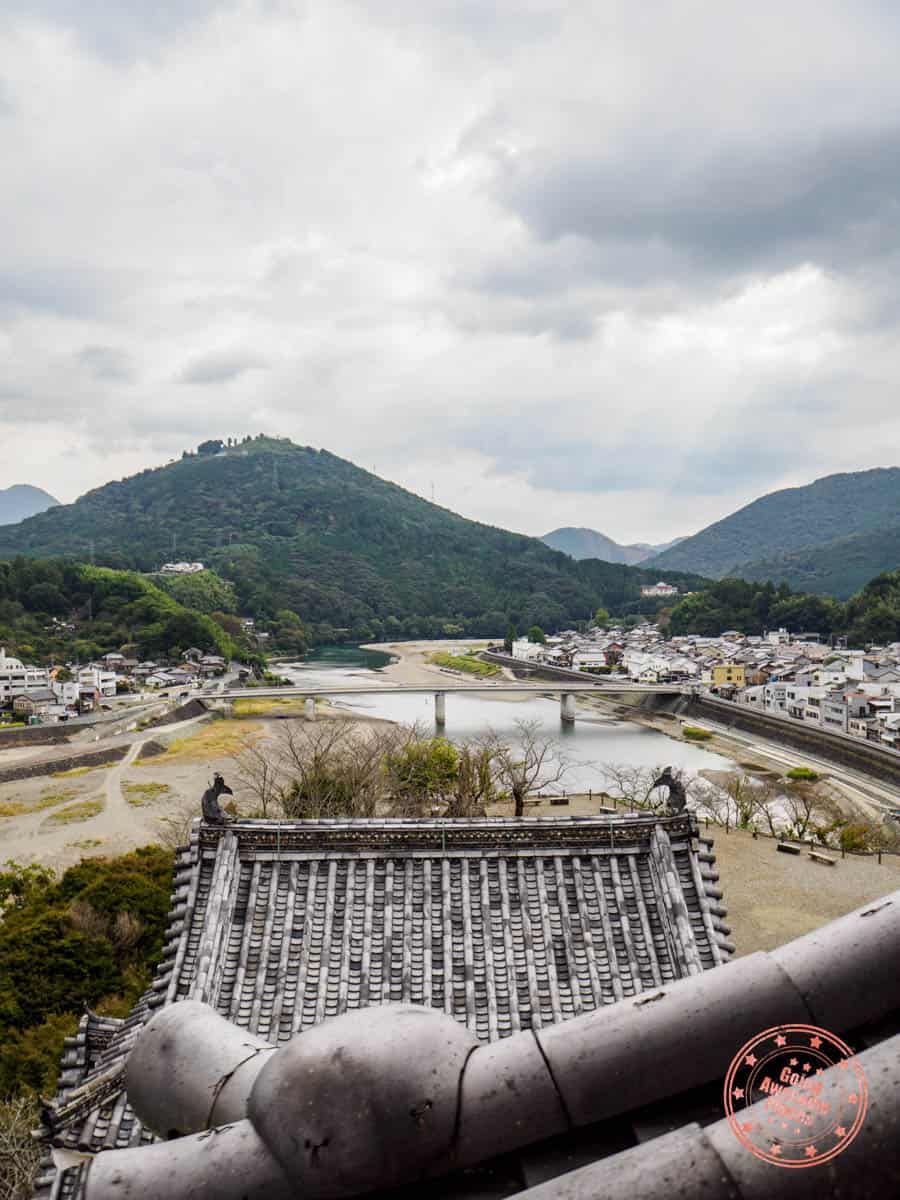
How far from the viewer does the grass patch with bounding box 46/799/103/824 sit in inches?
1217

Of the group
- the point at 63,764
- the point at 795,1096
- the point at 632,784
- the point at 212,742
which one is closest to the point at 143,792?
the point at 63,764

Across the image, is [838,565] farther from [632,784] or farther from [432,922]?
[432,922]

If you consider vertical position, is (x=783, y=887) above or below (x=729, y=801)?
above

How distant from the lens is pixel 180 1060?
2262mm

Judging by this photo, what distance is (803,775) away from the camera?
3756 cm

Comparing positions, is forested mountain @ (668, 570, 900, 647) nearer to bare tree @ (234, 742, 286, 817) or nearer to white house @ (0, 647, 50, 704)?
bare tree @ (234, 742, 286, 817)

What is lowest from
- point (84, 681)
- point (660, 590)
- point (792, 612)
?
point (84, 681)

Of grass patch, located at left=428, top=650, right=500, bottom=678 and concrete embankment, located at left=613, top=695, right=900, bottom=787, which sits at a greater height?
grass patch, located at left=428, top=650, right=500, bottom=678

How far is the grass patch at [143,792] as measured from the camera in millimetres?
33500

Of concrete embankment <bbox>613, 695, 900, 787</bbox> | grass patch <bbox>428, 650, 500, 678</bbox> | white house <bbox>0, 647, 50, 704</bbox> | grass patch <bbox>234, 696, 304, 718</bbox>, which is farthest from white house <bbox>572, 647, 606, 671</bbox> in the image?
white house <bbox>0, 647, 50, 704</bbox>

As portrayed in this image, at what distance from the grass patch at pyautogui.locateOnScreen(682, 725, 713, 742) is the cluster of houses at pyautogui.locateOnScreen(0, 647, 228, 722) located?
39717 millimetres

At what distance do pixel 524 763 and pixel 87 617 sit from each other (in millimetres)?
71537

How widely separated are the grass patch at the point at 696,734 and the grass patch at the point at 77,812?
34340 millimetres

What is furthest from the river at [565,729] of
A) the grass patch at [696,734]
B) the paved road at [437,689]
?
the paved road at [437,689]
